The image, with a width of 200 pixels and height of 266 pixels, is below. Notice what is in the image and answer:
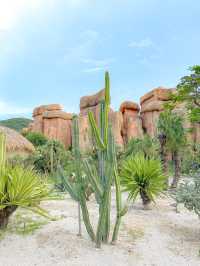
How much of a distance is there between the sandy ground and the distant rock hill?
151 ft

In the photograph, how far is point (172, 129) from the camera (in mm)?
11812

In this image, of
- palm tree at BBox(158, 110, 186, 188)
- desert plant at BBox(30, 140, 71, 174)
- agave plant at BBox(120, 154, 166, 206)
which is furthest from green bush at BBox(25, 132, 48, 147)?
agave plant at BBox(120, 154, 166, 206)

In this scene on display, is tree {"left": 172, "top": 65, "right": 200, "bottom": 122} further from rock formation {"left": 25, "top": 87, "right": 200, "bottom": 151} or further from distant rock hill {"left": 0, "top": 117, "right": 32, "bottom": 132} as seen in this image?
distant rock hill {"left": 0, "top": 117, "right": 32, "bottom": 132}

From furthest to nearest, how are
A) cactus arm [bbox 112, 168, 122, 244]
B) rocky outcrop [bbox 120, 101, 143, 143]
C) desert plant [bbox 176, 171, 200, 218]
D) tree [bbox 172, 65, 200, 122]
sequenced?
1. rocky outcrop [bbox 120, 101, 143, 143]
2. tree [bbox 172, 65, 200, 122]
3. desert plant [bbox 176, 171, 200, 218]
4. cactus arm [bbox 112, 168, 122, 244]

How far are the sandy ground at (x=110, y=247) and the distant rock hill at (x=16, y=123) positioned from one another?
4610 cm

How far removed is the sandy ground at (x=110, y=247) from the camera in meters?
3.80

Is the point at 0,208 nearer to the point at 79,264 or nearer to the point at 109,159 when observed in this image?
the point at 79,264

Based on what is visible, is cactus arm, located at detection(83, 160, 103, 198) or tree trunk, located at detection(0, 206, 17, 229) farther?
tree trunk, located at detection(0, 206, 17, 229)

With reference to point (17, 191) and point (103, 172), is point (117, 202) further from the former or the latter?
point (17, 191)

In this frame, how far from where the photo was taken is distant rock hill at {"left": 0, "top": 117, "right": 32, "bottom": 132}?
4991 centimetres

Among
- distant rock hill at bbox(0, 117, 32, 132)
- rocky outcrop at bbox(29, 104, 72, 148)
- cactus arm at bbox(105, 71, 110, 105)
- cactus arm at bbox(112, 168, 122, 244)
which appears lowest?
cactus arm at bbox(112, 168, 122, 244)

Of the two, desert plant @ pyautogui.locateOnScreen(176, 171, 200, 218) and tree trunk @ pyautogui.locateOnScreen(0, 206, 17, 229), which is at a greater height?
desert plant @ pyautogui.locateOnScreen(176, 171, 200, 218)

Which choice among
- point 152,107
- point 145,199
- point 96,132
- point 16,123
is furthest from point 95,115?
point 16,123

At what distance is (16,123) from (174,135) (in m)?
44.7
